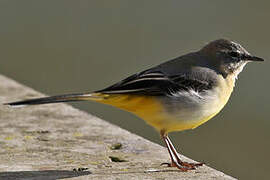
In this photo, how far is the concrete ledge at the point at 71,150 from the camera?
21.8ft

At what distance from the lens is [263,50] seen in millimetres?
17312

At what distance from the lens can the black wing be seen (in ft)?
24.2

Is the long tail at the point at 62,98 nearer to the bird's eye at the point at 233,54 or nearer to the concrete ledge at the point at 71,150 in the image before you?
the concrete ledge at the point at 71,150

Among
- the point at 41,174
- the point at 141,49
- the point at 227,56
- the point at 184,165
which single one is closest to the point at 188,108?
the point at 184,165

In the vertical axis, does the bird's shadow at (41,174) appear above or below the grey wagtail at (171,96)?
below

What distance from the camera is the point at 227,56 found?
812 centimetres

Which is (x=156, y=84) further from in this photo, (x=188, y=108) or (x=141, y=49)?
(x=141, y=49)

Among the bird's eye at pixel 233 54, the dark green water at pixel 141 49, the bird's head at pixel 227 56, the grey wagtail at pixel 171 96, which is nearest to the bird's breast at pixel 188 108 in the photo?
the grey wagtail at pixel 171 96

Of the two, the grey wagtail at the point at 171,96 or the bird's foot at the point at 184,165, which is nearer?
the bird's foot at the point at 184,165

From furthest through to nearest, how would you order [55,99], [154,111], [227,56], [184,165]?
[227,56] → [154,111] → [184,165] → [55,99]

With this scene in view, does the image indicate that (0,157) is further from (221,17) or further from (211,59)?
(221,17)

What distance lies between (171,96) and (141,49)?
11.4m

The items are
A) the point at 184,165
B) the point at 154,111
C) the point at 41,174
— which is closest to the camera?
the point at 41,174

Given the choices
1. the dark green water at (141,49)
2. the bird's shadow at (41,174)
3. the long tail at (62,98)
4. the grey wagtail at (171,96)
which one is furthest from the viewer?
the dark green water at (141,49)
